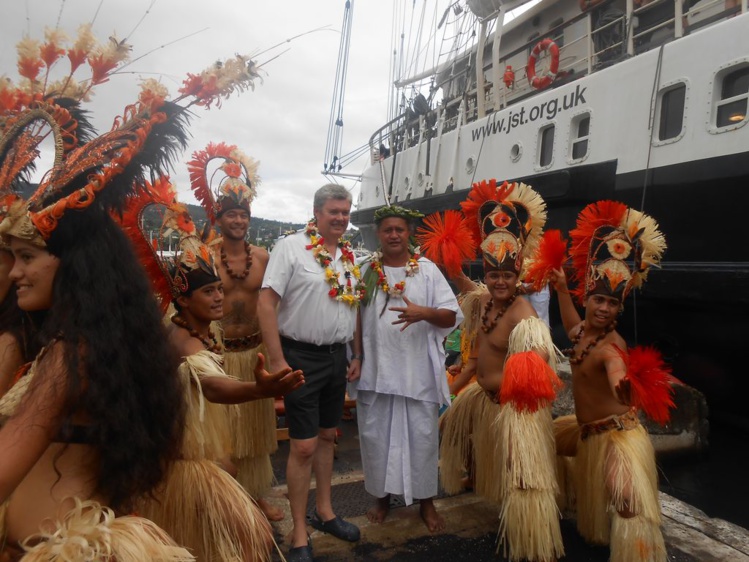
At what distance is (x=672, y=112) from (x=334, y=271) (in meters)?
5.37

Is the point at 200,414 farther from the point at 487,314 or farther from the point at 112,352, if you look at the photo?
the point at 487,314

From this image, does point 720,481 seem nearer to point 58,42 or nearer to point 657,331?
point 657,331

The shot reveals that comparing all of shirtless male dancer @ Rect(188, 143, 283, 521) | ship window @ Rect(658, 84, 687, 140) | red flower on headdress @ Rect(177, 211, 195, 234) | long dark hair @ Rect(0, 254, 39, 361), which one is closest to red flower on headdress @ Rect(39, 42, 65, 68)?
long dark hair @ Rect(0, 254, 39, 361)

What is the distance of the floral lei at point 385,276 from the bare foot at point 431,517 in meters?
1.36

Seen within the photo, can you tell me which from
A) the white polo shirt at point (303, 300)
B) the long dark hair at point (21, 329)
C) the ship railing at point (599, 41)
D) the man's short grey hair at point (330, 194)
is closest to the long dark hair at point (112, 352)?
the long dark hair at point (21, 329)

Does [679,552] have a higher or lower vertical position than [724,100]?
lower

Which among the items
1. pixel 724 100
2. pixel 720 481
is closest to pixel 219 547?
pixel 720 481

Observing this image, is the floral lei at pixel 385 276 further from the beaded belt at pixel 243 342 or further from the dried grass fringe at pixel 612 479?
the dried grass fringe at pixel 612 479

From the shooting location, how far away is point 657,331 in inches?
252

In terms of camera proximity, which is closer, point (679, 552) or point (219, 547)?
point (219, 547)

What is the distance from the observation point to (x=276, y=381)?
1.81 meters

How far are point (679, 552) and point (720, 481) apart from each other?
2555 millimetres

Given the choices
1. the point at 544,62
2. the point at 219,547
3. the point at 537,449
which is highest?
the point at 544,62

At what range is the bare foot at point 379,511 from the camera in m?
→ 3.33
